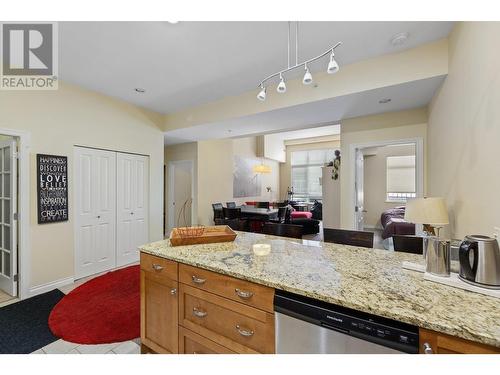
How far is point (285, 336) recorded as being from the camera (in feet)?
3.95

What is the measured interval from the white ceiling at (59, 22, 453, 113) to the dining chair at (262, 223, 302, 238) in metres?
1.94

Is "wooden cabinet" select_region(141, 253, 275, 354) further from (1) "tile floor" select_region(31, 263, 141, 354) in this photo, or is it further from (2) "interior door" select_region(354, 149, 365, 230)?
(2) "interior door" select_region(354, 149, 365, 230)

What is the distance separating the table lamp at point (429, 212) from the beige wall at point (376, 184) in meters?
6.54

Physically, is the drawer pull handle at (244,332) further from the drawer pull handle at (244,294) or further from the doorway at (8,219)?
the doorway at (8,219)

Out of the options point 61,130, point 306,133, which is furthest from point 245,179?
point 61,130

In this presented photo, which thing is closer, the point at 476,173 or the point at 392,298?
the point at 392,298

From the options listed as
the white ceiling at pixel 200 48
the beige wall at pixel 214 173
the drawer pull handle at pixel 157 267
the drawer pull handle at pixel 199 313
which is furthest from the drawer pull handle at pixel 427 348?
the beige wall at pixel 214 173

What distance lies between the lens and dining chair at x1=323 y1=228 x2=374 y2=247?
2.19 m

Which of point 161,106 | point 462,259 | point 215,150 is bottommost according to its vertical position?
point 462,259

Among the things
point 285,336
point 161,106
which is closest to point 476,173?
point 285,336

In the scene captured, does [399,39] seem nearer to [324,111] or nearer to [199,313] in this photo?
[324,111]

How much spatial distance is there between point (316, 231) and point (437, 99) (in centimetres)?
486

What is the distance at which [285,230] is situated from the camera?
2.68 metres
